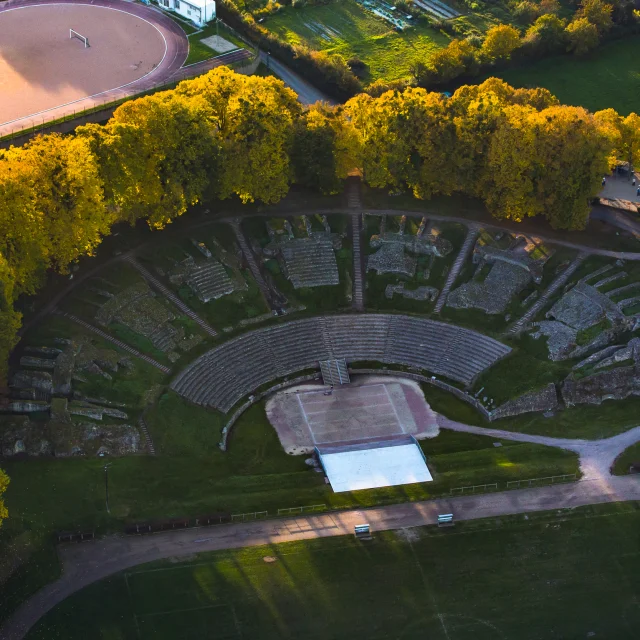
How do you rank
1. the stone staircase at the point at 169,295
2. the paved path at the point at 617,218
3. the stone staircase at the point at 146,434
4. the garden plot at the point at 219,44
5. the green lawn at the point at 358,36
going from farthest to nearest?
the green lawn at the point at 358,36
the garden plot at the point at 219,44
the paved path at the point at 617,218
the stone staircase at the point at 169,295
the stone staircase at the point at 146,434

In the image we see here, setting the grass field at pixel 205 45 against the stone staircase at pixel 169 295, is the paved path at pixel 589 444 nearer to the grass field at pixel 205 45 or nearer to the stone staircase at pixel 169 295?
the stone staircase at pixel 169 295

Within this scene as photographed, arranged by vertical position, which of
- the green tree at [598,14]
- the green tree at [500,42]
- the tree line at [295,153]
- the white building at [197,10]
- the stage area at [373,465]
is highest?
the white building at [197,10]

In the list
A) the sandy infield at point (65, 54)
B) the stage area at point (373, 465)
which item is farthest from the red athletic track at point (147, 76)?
the stage area at point (373, 465)

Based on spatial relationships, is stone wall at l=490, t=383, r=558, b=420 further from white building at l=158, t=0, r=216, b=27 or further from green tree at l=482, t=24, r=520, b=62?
white building at l=158, t=0, r=216, b=27

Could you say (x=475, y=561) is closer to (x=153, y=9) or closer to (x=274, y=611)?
(x=274, y=611)

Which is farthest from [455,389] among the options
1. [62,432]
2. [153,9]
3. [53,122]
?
[153,9]

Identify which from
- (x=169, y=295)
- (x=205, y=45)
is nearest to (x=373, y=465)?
(x=169, y=295)

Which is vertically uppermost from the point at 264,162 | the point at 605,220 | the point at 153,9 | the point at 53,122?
the point at 153,9

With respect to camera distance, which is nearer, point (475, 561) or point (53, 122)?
point (475, 561)
